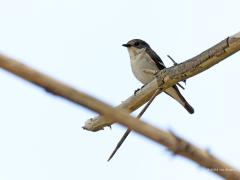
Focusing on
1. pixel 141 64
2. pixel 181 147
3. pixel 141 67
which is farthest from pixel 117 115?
pixel 141 64

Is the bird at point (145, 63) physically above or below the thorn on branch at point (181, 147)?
below

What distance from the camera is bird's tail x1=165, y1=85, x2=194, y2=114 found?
7.07 meters

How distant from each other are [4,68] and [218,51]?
3099mm

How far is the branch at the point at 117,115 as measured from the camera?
0.76 meters

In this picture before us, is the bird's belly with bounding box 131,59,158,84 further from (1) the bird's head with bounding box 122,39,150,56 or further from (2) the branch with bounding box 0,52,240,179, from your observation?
(2) the branch with bounding box 0,52,240,179

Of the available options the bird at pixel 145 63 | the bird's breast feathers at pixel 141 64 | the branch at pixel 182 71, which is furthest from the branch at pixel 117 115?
the bird's breast feathers at pixel 141 64

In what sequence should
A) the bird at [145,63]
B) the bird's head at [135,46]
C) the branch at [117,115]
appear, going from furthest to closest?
the bird's head at [135,46] < the bird at [145,63] < the branch at [117,115]

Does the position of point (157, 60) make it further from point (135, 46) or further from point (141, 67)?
point (135, 46)

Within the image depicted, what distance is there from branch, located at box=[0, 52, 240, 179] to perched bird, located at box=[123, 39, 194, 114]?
20.5 ft

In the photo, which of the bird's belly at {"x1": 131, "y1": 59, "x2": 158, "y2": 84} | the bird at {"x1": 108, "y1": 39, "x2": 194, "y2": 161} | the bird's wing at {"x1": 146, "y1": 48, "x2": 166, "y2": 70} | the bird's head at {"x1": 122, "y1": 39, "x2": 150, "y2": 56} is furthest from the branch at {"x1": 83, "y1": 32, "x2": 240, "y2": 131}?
the bird's head at {"x1": 122, "y1": 39, "x2": 150, "y2": 56}

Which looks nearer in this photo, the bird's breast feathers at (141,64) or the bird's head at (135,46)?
the bird's breast feathers at (141,64)

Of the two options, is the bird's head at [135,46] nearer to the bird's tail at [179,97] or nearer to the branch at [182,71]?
the bird's tail at [179,97]

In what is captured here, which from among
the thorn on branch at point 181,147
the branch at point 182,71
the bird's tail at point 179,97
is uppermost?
the thorn on branch at point 181,147

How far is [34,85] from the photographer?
762 millimetres
